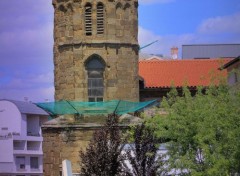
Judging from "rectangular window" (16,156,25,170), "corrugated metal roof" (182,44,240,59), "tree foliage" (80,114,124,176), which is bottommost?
"tree foliage" (80,114,124,176)

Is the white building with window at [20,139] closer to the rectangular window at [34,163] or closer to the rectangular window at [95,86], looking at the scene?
the rectangular window at [34,163]

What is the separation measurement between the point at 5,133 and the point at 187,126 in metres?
60.5

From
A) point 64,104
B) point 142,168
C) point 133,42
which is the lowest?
point 142,168

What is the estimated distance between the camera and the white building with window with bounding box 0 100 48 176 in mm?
87244

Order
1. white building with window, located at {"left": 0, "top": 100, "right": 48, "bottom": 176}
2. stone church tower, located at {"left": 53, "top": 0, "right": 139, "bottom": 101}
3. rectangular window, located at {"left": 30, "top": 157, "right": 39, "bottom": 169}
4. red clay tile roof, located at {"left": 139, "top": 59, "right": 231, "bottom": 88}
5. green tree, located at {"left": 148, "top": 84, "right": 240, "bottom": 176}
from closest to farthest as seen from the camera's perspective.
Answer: green tree, located at {"left": 148, "top": 84, "right": 240, "bottom": 176} → stone church tower, located at {"left": 53, "top": 0, "right": 139, "bottom": 101} → red clay tile roof, located at {"left": 139, "top": 59, "right": 231, "bottom": 88} → white building with window, located at {"left": 0, "top": 100, "right": 48, "bottom": 176} → rectangular window, located at {"left": 30, "top": 157, "right": 39, "bottom": 169}

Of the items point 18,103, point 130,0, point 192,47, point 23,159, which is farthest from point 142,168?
point 18,103

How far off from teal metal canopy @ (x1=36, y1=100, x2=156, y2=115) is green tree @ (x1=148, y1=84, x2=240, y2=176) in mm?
6782

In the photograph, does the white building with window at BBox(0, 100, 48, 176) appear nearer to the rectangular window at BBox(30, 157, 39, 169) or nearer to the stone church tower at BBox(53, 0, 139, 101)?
the rectangular window at BBox(30, 157, 39, 169)

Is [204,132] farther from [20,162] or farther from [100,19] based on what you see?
[20,162]

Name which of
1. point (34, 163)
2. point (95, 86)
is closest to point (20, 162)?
point (34, 163)

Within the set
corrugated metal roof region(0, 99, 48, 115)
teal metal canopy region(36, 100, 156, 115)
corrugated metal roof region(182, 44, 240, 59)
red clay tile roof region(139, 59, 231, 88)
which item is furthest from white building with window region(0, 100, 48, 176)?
teal metal canopy region(36, 100, 156, 115)

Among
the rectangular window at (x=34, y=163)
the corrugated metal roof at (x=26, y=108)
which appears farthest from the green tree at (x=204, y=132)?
the corrugated metal roof at (x=26, y=108)

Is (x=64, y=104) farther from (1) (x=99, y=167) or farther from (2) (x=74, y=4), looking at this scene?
Result: (1) (x=99, y=167)

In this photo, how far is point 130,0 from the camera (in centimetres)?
4284
